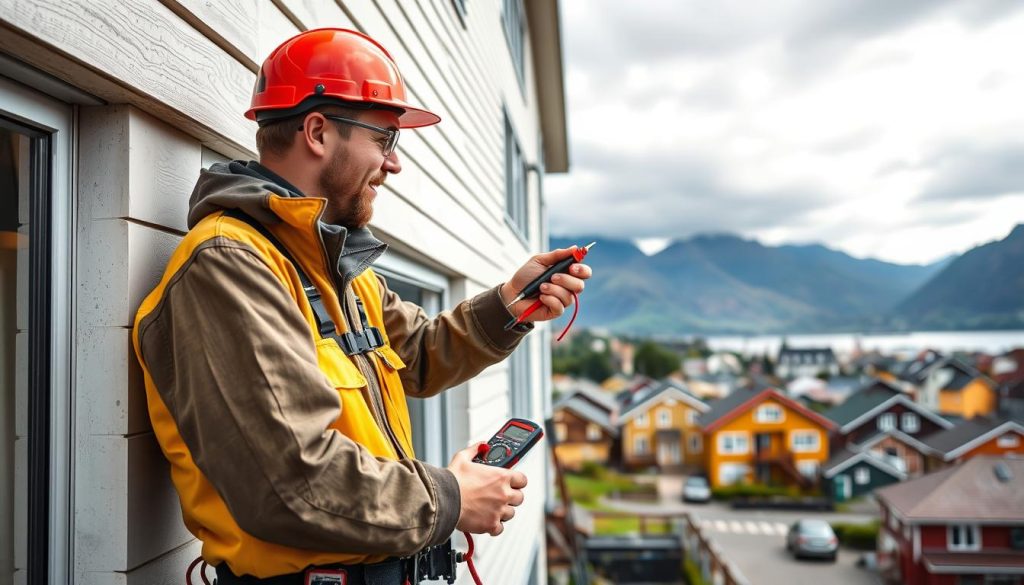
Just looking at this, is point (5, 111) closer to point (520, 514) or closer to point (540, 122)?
point (520, 514)

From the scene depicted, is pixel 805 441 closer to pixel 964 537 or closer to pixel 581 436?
pixel 581 436

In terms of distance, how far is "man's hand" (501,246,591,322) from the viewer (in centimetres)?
217

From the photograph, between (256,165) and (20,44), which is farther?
(256,165)

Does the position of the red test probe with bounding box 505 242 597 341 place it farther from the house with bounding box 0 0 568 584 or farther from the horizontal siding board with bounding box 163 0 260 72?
the horizontal siding board with bounding box 163 0 260 72

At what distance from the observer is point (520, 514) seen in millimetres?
7219

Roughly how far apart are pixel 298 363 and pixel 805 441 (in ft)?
141

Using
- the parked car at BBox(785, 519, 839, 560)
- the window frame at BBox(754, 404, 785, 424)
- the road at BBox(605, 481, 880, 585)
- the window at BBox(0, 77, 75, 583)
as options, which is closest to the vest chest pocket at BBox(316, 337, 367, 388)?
the window at BBox(0, 77, 75, 583)

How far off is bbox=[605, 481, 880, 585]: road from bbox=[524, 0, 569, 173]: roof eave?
19481mm

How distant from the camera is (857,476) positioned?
38188 mm

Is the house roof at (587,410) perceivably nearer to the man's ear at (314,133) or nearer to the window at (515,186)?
the window at (515,186)

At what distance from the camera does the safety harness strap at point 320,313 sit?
4.80ft

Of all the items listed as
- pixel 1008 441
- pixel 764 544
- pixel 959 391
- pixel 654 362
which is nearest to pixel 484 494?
pixel 764 544

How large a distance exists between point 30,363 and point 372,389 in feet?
2.13

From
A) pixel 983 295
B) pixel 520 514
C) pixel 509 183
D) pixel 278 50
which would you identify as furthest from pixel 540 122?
pixel 983 295
